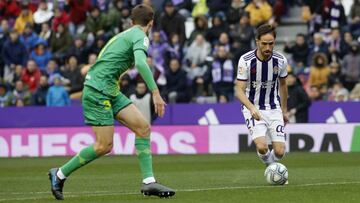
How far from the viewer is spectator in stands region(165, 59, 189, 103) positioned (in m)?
26.3

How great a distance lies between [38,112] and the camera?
83.7 ft

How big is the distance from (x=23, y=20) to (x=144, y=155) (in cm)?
1853

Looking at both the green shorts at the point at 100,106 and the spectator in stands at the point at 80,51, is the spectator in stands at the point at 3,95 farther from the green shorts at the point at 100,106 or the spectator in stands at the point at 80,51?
the green shorts at the point at 100,106

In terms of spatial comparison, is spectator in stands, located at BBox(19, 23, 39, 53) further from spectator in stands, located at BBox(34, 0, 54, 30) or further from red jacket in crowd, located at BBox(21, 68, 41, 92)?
red jacket in crowd, located at BBox(21, 68, 41, 92)

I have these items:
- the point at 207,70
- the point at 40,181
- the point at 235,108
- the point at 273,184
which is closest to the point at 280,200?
the point at 273,184

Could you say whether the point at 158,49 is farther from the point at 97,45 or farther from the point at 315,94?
the point at 315,94

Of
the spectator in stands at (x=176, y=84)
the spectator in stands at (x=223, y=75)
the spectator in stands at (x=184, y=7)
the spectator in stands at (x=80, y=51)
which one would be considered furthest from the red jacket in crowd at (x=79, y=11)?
the spectator in stands at (x=223, y=75)

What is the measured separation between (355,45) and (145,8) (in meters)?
14.5

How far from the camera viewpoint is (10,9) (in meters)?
30.3

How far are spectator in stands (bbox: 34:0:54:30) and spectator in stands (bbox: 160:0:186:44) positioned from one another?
13.0 feet

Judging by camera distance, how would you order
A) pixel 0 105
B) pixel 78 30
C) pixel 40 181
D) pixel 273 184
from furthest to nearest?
pixel 78 30, pixel 0 105, pixel 40 181, pixel 273 184

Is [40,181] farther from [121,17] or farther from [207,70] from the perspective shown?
[121,17]

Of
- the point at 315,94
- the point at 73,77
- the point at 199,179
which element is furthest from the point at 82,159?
the point at 73,77

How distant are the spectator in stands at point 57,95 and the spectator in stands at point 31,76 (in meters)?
1.52
